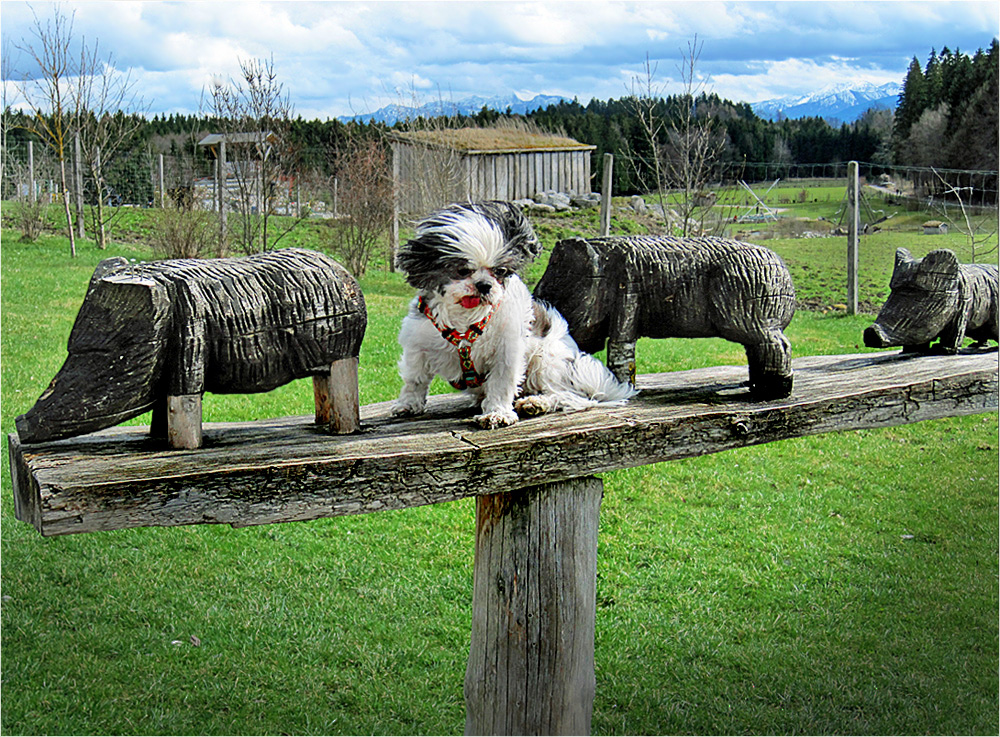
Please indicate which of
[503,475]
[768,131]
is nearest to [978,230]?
[768,131]

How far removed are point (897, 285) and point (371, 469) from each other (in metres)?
2.73

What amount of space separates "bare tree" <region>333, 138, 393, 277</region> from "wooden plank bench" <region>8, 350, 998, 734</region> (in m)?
9.54

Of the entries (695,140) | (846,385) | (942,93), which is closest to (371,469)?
(846,385)

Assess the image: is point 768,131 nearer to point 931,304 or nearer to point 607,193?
point 607,193

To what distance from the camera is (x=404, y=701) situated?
13.4ft

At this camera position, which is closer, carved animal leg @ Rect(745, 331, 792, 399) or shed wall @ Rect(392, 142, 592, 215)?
carved animal leg @ Rect(745, 331, 792, 399)

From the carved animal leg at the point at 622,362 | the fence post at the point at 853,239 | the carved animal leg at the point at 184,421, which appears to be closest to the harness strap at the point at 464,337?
the carved animal leg at the point at 622,362

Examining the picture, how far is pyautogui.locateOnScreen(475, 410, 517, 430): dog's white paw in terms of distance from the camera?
273 centimetres

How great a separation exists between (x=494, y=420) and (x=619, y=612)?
253 centimetres

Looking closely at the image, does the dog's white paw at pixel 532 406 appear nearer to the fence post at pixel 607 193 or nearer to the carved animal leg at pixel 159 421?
the carved animal leg at pixel 159 421

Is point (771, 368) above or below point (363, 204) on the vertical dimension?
below

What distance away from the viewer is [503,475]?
2594 millimetres

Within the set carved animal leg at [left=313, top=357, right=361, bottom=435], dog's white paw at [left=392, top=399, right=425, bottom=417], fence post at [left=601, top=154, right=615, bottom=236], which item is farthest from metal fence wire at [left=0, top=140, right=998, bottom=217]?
carved animal leg at [left=313, top=357, right=361, bottom=435]

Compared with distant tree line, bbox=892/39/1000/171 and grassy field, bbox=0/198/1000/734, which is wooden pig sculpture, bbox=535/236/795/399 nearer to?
grassy field, bbox=0/198/1000/734
